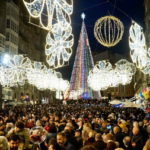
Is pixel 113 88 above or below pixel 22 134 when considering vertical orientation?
above

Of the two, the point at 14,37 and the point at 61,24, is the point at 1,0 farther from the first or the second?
the point at 61,24

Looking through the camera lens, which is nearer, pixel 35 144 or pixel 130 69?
pixel 35 144

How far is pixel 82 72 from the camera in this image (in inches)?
2217

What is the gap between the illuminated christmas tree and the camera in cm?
5534

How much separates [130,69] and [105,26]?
11.2 metres

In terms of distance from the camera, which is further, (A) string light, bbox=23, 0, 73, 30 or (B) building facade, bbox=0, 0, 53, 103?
(B) building facade, bbox=0, 0, 53, 103

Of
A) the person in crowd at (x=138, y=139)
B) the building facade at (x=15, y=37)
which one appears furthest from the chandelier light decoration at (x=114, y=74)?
the person in crowd at (x=138, y=139)

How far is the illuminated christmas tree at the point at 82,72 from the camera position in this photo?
5534cm

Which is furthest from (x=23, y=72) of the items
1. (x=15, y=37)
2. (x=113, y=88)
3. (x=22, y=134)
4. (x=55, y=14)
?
(x=113, y=88)

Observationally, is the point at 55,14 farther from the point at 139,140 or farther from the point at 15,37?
the point at 15,37

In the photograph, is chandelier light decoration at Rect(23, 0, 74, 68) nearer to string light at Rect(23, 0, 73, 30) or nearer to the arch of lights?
string light at Rect(23, 0, 73, 30)

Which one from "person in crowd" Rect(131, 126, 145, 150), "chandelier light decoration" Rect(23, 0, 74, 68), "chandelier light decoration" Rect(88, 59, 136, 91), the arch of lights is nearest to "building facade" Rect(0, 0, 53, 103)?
the arch of lights

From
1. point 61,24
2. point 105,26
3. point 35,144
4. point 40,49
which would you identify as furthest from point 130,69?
point 40,49

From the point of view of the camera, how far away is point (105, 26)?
17.2 m
